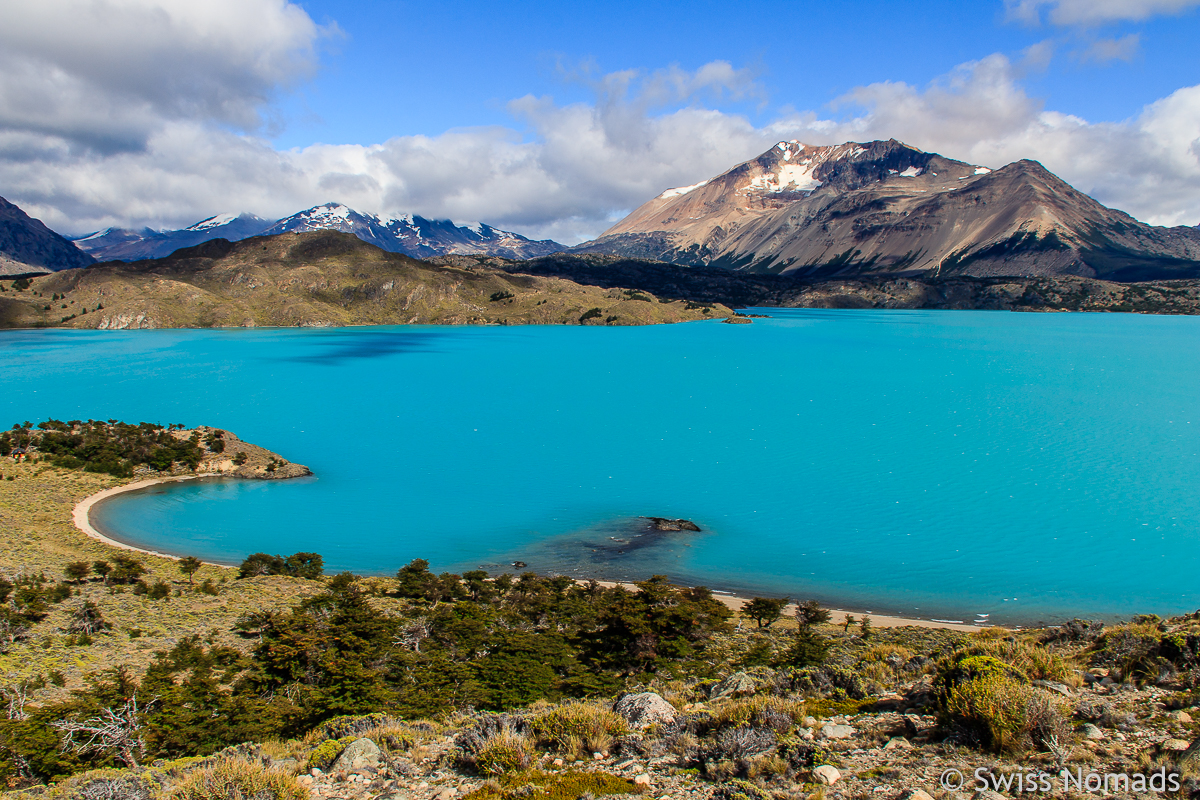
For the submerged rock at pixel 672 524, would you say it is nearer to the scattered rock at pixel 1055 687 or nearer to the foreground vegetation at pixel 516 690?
the foreground vegetation at pixel 516 690

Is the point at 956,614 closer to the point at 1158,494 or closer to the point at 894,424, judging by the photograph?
the point at 1158,494

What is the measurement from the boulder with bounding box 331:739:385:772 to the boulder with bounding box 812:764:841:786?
8.01 m

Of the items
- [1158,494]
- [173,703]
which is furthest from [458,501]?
[1158,494]

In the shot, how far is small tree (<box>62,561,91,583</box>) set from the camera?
28.9m

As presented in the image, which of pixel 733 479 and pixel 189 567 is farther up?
pixel 733 479

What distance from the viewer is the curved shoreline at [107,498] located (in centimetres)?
3509

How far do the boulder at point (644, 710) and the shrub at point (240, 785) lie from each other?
22.1 feet

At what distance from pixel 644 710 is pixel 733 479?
120ft

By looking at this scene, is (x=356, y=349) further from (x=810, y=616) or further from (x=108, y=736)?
(x=108, y=736)

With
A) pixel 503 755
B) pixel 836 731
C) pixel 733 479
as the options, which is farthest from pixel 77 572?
pixel 733 479

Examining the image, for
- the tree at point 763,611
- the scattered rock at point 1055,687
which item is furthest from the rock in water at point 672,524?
the scattered rock at point 1055,687

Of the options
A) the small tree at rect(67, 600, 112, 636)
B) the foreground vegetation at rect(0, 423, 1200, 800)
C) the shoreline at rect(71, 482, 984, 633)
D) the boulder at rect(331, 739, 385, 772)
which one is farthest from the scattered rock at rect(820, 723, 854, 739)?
the small tree at rect(67, 600, 112, 636)

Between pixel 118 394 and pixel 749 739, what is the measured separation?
106 m

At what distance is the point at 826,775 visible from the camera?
10.2 meters
